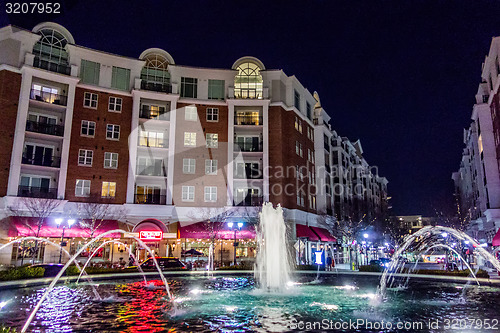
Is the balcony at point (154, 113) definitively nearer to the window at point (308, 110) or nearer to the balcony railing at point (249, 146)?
the balcony railing at point (249, 146)

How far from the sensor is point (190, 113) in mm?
44438

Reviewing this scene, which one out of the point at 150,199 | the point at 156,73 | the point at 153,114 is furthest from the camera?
the point at 156,73

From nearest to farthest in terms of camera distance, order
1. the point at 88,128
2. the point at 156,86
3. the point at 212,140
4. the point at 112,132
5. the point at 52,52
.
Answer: the point at 52,52 < the point at 88,128 < the point at 112,132 < the point at 156,86 < the point at 212,140

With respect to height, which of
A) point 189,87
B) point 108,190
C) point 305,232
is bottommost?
point 305,232

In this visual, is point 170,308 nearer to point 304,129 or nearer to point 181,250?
point 181,250

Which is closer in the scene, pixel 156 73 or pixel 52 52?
pixel 52 52

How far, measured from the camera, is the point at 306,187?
48.8m

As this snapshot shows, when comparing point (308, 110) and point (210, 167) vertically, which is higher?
point (308, 110)

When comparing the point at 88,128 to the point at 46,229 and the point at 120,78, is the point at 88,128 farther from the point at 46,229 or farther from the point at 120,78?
the point at 46,229

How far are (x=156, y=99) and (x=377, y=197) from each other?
8283 cm

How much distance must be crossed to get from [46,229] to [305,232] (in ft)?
88.0

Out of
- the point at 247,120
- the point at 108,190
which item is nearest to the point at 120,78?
the point at 108,190

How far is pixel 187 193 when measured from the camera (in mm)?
42750

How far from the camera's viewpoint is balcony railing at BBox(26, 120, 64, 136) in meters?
36.7
